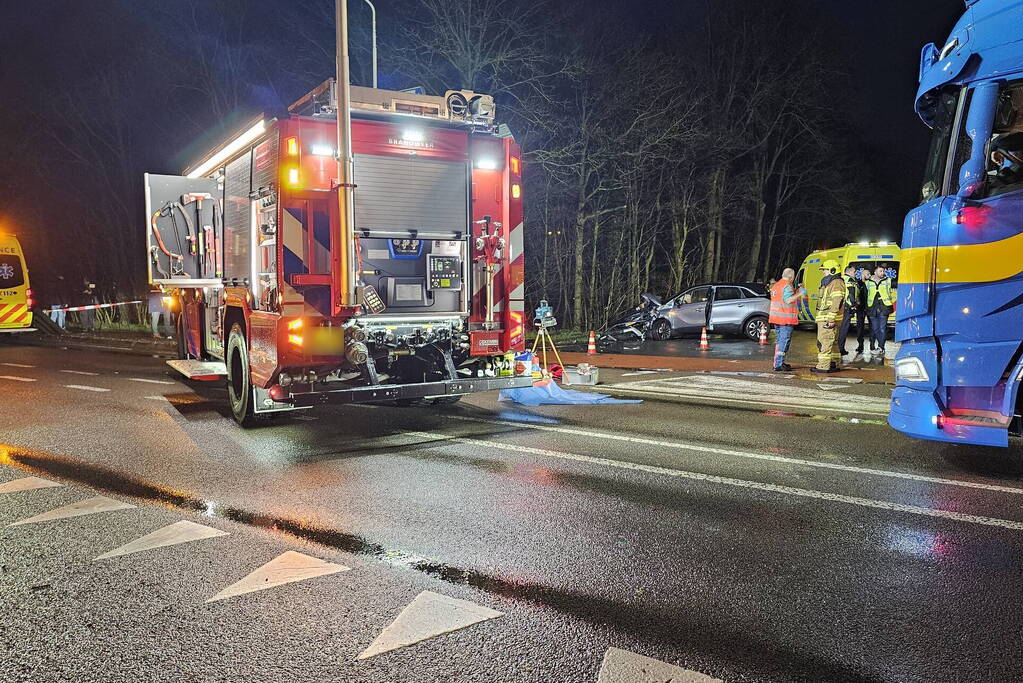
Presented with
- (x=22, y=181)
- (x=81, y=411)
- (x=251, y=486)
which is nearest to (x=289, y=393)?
(x=251, y=486)

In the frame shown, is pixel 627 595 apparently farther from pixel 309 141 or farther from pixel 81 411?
pixel 81 411

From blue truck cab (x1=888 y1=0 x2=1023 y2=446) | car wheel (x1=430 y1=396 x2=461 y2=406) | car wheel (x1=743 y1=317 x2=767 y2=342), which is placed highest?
blue truck cab (x1=888 y1=0 x2=1023 y2=446)

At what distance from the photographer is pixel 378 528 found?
16.2 feet

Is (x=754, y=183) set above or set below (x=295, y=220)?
above

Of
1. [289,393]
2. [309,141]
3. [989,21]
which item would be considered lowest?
[289,393]

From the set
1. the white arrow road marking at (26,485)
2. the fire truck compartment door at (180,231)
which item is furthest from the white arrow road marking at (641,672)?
the fire truck compartment door at (180,231)

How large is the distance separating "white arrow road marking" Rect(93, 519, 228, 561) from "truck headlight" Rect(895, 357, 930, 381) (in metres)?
4.77

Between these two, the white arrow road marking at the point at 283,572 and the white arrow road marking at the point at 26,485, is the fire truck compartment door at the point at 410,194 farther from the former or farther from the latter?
the white arrow road marking at the point at 283,572

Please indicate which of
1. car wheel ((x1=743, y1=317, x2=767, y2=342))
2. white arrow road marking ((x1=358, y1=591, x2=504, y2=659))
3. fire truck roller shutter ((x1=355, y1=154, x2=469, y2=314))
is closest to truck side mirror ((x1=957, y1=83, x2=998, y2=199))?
white arrow road marking ((x1=358, y1=591, x2=504, y2=659))

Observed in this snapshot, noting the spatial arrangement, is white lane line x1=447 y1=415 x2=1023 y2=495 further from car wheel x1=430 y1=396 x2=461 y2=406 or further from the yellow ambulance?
the yellow ambulance

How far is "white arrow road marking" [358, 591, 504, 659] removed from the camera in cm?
337

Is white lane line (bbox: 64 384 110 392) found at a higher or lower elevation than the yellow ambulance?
lower

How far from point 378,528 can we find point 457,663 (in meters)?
1.85

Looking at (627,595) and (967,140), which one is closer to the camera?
(627,595)
